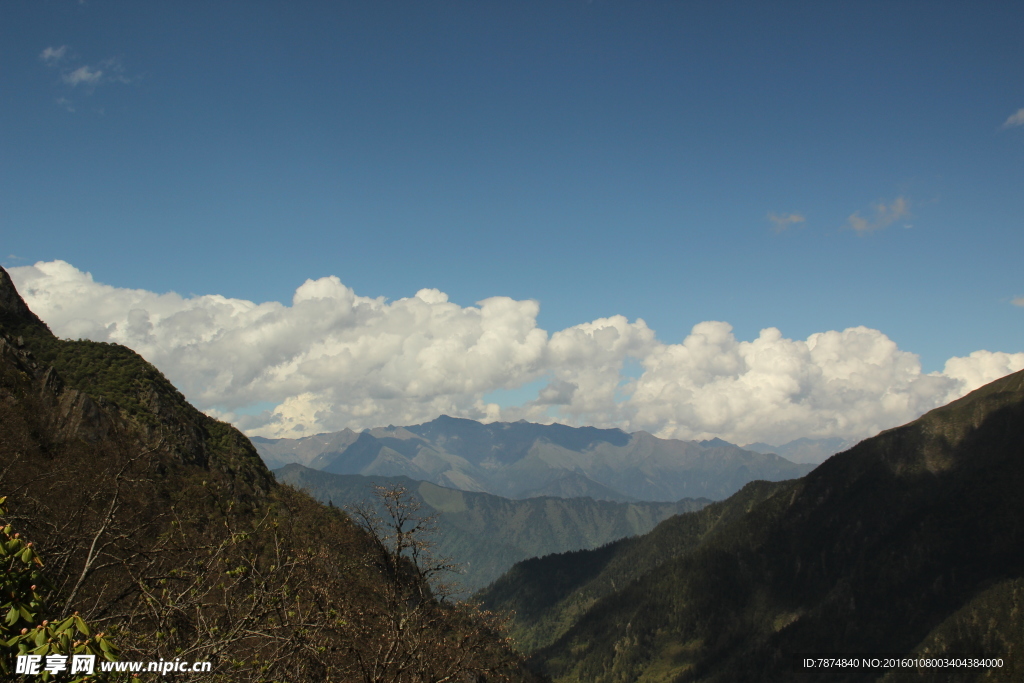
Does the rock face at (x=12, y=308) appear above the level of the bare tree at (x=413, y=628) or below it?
above

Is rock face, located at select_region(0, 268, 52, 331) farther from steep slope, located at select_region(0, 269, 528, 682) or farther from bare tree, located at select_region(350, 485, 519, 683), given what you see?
bare tree, located at select_region(350, 485, 519, 683)

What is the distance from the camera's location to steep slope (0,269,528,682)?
593 inches

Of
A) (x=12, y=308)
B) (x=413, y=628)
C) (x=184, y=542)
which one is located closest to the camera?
(x=413, y=628)

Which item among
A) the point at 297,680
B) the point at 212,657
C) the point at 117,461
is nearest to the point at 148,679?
the point at 212,657

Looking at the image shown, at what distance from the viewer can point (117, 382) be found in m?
58.5

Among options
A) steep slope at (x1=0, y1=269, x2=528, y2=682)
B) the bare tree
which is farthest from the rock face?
the bare tree

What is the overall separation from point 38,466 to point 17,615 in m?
28.2

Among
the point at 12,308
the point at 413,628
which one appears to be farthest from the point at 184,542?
the point at 12,308

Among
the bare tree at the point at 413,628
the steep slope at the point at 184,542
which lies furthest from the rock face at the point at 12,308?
the bare tree at the point at 413,628

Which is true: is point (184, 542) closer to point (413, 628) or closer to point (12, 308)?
point (413, 628)

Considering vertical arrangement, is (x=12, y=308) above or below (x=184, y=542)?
above

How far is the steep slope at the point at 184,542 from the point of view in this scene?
1507 centimetres

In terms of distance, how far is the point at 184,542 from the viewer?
2592 cm

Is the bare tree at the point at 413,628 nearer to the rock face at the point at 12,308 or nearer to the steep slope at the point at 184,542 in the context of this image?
the steep slope at the point at 184,542
